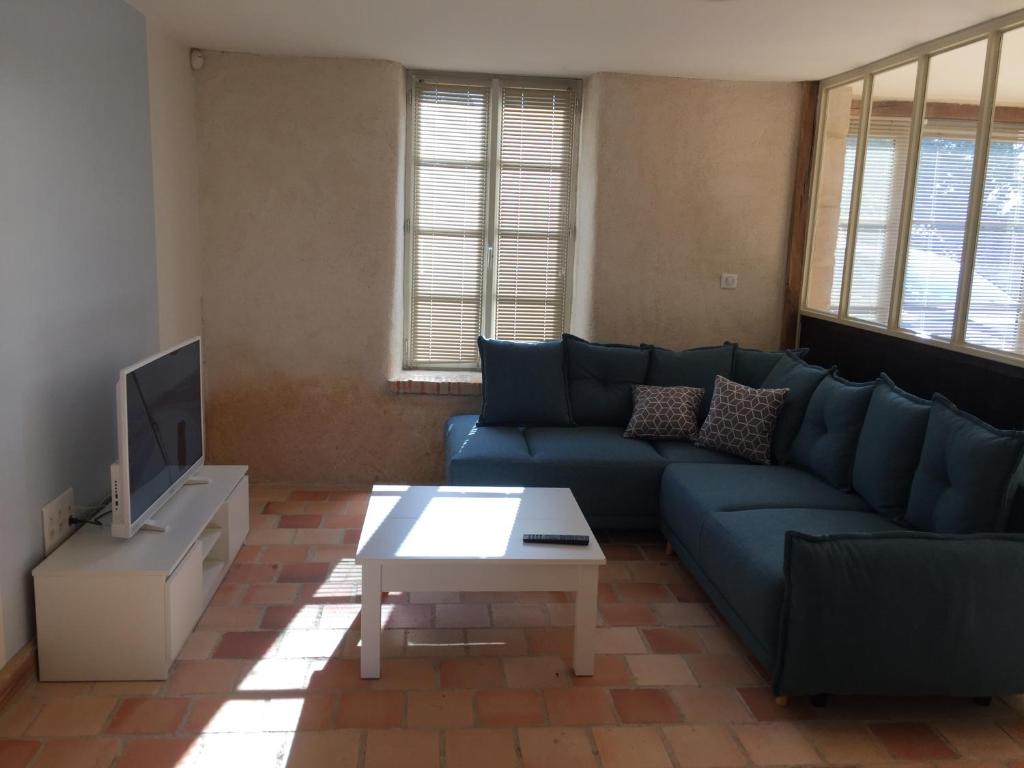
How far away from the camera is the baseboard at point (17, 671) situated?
2.53 m

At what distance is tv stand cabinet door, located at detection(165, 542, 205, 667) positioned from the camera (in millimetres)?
2740

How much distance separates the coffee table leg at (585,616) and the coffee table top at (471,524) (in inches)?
2.4

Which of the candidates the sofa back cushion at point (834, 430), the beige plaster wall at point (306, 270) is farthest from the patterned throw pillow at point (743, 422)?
the beige plaster wall at point (306, 270)

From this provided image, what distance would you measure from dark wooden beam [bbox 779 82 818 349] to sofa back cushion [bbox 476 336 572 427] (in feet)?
4.85

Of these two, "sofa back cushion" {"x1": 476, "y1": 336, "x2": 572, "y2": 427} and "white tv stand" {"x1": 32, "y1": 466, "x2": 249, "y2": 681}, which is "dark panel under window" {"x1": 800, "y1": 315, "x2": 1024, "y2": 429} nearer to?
"sofa back cushion" {"x1": 476, "y1": 336, "x2": 572, "y2": 427}

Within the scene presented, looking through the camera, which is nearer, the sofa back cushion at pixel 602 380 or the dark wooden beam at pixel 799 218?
the sofa back cushion at pixel 602 380

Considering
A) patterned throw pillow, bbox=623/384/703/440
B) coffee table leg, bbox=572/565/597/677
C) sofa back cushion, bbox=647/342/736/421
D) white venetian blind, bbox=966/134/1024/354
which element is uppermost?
white venetian blind, bbox=966/134/1024/354

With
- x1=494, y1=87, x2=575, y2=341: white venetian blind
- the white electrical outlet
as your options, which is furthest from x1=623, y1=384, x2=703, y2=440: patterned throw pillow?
the white electrical outlet

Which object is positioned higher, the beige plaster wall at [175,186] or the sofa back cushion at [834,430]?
the beige plaster wall at [175,186]

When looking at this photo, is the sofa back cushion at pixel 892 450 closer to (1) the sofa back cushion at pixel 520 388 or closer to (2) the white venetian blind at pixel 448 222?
(1) the sofa back cushion at pixel 520 388

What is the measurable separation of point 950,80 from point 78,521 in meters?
3.96

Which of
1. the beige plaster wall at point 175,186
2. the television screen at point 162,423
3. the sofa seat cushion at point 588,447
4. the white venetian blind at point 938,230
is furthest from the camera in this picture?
the sofa seat cushion at point 588,447

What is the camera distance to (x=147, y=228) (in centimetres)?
370

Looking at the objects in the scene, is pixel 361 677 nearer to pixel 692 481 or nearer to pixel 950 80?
pixel 692 481
